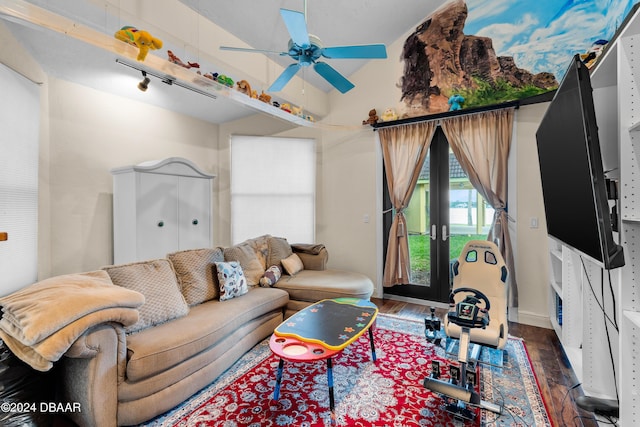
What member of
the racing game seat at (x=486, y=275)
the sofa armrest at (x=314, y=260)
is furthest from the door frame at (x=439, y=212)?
the sofa armrest at (x=314, y=260)

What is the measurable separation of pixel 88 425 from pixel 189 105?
3.68 meters

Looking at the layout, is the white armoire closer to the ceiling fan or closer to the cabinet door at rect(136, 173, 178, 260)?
the cabinet door at rect(136, 173, 178, 260)

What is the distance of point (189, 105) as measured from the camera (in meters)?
4.09

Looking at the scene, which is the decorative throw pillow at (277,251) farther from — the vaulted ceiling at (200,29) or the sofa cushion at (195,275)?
the vaulted ceiling at (200,29)

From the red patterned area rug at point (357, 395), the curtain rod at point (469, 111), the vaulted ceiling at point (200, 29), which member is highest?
the vaulted ceiling at point (200, 29)

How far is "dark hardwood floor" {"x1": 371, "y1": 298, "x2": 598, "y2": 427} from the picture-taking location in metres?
1.85

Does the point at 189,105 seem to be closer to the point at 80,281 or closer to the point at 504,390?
the point at 80,281

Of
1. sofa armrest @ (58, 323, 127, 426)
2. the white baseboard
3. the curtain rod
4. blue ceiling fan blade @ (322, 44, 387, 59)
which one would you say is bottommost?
the white baseboard

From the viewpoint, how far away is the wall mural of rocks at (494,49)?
9.61 feet

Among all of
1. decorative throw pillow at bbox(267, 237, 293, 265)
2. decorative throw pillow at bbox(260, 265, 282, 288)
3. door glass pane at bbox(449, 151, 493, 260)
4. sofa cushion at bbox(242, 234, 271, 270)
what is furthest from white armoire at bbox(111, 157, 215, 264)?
door glass pane at bbox(449, 151, 493, 260)

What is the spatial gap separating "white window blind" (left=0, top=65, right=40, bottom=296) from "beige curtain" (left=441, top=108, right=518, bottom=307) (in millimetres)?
4429

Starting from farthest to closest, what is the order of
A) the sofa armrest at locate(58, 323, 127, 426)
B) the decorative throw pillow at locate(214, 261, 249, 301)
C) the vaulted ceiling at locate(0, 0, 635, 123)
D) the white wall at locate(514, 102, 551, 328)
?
1. the white wall at locate(514, 102, 551, 328)
2. the decorative throw pillow at locate(214, 261, 249, 301)
3. the vaulted ceiling at locate(0, 0, 635, 123)
4. the sofa armrest at locate(58, 323, 127, 426)

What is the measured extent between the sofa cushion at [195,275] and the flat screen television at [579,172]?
9.14 ft

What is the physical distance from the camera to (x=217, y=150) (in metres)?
4.97
